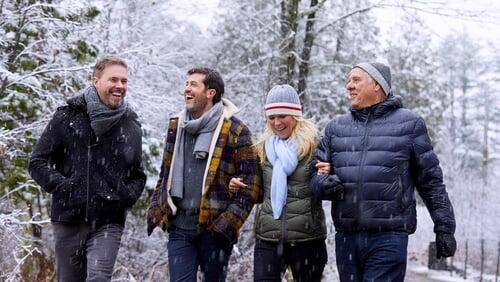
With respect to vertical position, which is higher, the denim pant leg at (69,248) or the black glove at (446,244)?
the black glove at (446,244)

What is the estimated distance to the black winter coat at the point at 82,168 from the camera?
14.3ft

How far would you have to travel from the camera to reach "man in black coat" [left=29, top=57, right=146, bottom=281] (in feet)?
14.3

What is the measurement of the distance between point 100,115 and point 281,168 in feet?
4.40

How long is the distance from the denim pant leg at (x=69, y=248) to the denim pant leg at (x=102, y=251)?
0.23ft

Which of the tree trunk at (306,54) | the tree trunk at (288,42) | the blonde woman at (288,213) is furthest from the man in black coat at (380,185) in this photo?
the tree trunk at (306,54)

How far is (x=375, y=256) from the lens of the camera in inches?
168

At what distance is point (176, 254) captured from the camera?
4.65 meters

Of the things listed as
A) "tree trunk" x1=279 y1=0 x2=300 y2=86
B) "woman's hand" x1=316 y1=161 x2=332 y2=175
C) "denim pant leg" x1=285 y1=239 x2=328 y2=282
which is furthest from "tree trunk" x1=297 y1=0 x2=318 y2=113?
"woman's hand" x1=316 y1=161 x2=332 y2=175

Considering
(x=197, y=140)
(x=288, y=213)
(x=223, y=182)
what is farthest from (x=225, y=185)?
(x=288, y=213)

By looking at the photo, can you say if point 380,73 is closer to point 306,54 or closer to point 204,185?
point 204,185

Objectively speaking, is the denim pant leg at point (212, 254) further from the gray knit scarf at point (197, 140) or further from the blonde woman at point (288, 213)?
the gray knit scarf at point (197, 140)

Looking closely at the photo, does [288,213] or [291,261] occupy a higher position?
[288,213]

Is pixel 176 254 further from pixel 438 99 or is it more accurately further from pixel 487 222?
pixel 438 99

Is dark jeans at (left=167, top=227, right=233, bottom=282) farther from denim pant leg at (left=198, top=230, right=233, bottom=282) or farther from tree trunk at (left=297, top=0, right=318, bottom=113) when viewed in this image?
tree trunk at (left=297, top=0, right=318, bottom=113)
